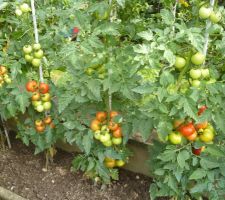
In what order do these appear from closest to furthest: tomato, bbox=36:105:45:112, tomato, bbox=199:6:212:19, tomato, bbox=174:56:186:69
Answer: tomato, bbox=199:6:212:19 < tomato, bbox=174:56:186:69 < tomato, bbox=36:105:45:112

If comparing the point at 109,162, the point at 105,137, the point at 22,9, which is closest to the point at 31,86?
the point at 22,9

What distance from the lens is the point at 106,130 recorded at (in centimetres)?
210

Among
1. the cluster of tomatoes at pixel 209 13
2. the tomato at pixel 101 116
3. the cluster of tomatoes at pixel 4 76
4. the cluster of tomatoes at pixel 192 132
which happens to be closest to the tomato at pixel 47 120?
the cluster of tomatoes at pixel 4 76

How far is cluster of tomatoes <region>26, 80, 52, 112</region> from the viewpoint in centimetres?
226

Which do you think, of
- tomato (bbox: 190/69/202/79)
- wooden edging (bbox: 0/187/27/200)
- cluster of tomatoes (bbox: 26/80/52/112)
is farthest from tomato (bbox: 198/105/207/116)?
wooden edging (bbox: 0/187/27/200)

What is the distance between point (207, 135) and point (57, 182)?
122 cm

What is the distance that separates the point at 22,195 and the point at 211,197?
1269 millimetres

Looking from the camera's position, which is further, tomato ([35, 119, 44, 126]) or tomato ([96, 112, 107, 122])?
tomato ([35, 119, 44, 126])

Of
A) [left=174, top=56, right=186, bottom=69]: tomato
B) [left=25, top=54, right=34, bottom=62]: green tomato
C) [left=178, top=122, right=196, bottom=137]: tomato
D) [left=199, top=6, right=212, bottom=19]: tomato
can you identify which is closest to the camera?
[left=199, top=6, right=212, bottom=19]: tomato

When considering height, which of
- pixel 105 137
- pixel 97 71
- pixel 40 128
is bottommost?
pixel 40 128

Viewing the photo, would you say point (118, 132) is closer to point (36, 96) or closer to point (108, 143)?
point (108, 143)

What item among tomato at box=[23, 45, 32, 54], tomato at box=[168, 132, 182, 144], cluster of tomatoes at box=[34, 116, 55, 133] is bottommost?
cluster of tomatoes at box=[34, 116, 55, 133]

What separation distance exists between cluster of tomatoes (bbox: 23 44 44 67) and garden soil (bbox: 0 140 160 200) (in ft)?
2.86

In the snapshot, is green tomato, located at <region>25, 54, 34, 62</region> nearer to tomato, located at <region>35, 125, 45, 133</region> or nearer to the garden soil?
tomato, located at <region>35, 125, 45, 133</region>
